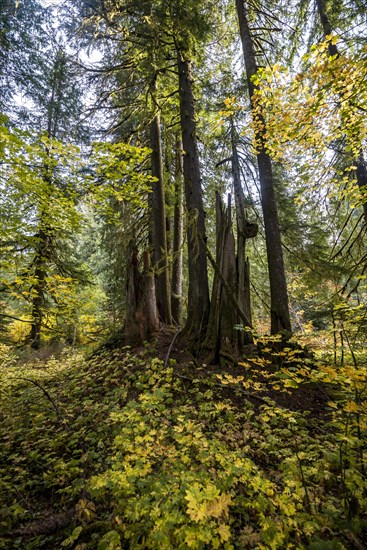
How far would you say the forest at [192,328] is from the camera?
2.23 metres

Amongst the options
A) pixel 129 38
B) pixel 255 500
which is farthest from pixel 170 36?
pixel 255 500

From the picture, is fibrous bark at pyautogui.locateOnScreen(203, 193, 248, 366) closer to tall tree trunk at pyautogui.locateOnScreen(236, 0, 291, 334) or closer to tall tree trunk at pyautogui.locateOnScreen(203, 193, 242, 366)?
tall tree trunk at pyautogui.locateOnScreen(203, 193, 242, 366)

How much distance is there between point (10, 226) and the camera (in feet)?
17.6

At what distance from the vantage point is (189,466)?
107 inches

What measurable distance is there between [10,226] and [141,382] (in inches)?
161

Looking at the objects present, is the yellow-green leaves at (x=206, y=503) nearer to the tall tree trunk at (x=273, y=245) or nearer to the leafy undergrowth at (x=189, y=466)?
the leafy undergrowth at (x=189, y=466)

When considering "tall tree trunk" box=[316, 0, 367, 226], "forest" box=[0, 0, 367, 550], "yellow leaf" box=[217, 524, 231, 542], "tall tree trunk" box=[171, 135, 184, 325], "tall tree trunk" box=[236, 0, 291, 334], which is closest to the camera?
"yellow leaf" box=[217, 524, 231, 542]

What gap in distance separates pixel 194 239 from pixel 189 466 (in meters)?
4.01

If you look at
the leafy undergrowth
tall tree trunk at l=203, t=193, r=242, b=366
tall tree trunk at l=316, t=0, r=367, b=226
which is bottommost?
the leafy undergrowth

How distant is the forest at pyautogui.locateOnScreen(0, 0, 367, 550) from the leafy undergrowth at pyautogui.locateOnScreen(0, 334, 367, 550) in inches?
0.9

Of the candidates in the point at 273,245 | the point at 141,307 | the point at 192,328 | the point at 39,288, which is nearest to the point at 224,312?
the point at 192,328

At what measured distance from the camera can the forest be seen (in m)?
2.23

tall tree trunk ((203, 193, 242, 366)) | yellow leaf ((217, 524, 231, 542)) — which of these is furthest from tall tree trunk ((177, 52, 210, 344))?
yellow leaf ((217, 524, 231, 542))

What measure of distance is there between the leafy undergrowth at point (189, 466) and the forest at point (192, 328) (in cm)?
2
